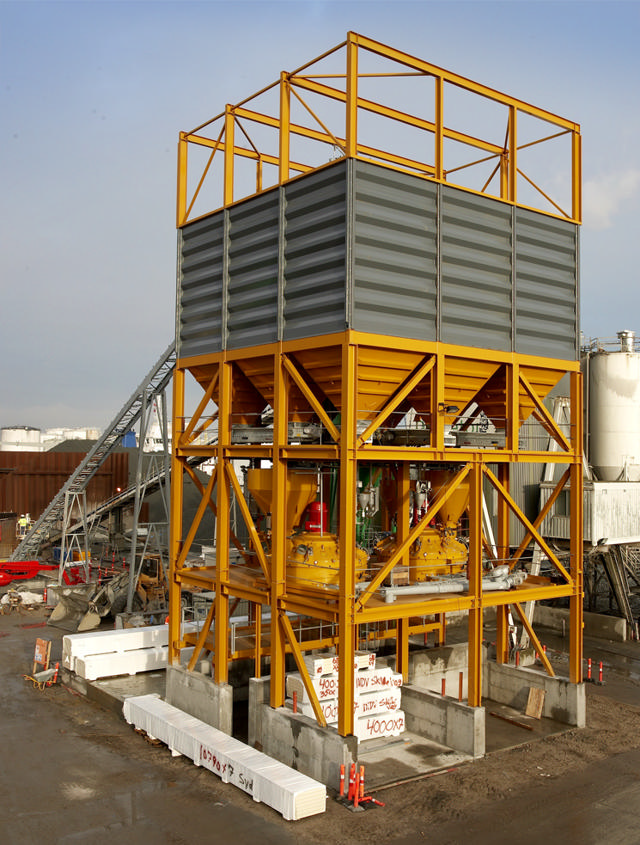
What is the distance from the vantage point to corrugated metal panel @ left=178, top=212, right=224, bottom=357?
19578 mm

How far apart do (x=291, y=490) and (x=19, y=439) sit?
3391 inches

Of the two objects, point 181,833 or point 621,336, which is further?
point 621,336

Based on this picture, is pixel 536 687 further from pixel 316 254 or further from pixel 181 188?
pixel 181 188

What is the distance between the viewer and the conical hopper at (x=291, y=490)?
1847cm

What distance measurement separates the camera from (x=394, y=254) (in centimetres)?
1639

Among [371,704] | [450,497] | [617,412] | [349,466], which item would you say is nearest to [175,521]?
[371,704]

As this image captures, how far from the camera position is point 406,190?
1659 cm

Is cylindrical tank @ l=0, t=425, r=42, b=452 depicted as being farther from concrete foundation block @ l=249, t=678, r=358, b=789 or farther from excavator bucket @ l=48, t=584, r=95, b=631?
concrete foundation block @ l=249, t=678, r=358, b=789

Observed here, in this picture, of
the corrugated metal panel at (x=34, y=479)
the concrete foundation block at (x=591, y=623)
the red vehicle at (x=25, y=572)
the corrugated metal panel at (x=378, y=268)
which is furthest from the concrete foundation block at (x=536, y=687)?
the corrugated metal panel at (x=34, y=479)

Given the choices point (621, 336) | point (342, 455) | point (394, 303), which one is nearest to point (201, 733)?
point (342, 455)

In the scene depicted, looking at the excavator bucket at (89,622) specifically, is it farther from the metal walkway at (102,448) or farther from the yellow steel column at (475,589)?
the yellow steel column at (475,589)

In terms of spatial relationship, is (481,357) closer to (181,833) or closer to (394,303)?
(394,303)

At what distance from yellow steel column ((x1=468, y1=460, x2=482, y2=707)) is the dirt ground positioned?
170 centimetres

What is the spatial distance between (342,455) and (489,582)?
231 inches
